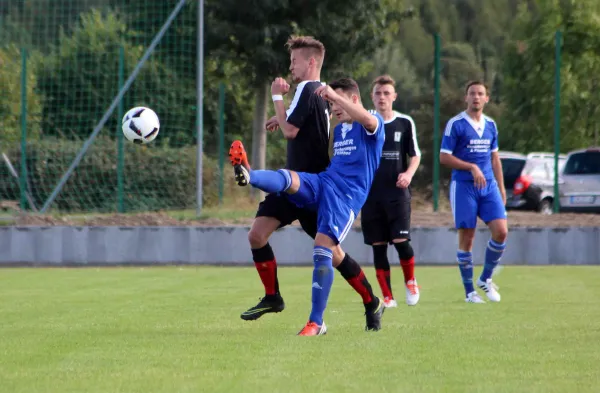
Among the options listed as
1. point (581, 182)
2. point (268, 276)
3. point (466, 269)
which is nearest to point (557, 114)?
point (581, 182)

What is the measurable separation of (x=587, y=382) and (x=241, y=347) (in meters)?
2.37

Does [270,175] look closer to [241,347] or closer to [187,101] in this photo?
[241,347]

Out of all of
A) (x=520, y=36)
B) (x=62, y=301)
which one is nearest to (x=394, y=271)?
(x=62, y=301)

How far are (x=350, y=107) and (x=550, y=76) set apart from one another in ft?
59.4

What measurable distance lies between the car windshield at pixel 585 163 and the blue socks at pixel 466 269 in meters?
12.1

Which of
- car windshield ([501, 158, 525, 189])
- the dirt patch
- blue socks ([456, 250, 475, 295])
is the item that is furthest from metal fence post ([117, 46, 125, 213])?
car windshield ([501, 158, 525, 189])

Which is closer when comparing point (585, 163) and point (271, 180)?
point (271, 180)

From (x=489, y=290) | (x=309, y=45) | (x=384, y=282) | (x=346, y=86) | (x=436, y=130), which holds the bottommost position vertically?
(x=489, y=290)

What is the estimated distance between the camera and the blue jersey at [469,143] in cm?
1186

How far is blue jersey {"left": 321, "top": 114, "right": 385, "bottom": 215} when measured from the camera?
8555mm

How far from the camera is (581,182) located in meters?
23.3

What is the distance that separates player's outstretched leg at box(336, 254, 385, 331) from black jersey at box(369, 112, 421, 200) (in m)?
2.92

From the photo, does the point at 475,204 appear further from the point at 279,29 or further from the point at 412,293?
the point at 279,29

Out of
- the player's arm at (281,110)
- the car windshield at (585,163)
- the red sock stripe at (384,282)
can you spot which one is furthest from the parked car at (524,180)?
the player's arm at (281,110)
